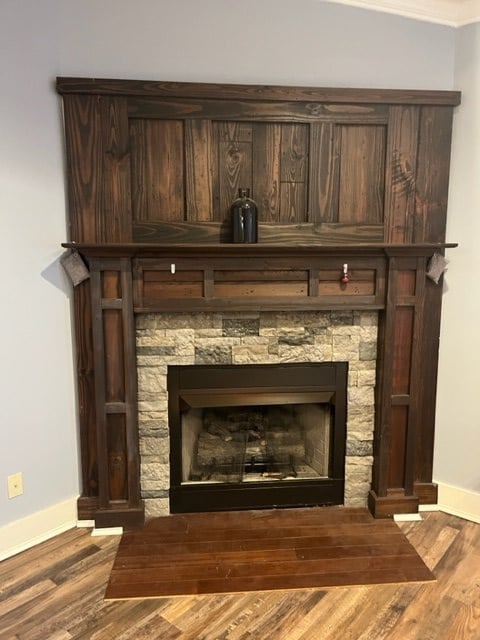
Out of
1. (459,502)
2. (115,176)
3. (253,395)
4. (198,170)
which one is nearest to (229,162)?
(198,170)

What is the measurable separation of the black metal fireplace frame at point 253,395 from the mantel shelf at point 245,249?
2.03 ft

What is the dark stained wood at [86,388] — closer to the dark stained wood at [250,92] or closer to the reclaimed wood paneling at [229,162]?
the reclaimed wood paneling at [229,162]

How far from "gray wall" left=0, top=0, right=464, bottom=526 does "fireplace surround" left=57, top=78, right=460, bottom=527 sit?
10 centimetres

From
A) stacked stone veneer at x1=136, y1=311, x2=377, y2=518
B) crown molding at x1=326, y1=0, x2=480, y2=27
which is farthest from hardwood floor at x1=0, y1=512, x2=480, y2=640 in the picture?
crown molding at x1=326, y1=0, x2=480, y2=27

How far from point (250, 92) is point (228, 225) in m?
0.66

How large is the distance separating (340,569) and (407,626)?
37 cm

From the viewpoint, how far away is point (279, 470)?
9.04 feet

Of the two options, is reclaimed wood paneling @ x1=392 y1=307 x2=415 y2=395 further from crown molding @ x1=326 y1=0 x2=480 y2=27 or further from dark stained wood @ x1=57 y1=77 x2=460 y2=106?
crown molding @ x1=326 y1=0 x2=480 y2=27

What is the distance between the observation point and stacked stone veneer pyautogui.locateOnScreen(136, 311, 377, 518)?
2412 mm

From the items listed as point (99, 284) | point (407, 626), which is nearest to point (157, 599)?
point (407, 626)

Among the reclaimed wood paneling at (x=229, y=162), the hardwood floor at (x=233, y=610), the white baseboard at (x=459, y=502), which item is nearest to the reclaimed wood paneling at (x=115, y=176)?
the reclaimed wood paneling at (x=229, y=162)

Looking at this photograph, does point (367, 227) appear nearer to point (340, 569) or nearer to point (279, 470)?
point (279, 470)

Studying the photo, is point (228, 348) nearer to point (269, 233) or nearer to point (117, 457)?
point (269, 233)

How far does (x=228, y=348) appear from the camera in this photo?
2.45 metres
